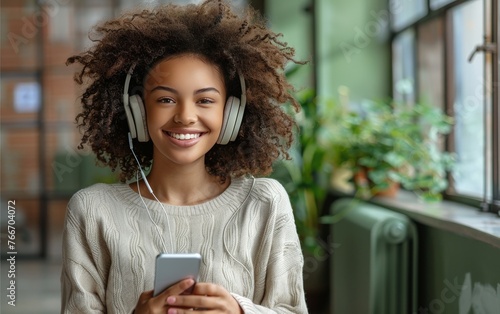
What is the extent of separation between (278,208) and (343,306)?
2254 mm

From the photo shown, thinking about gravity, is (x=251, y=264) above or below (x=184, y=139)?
below

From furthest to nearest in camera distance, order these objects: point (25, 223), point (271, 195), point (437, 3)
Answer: point (25, 223), point (437, 3), point (271, 195)

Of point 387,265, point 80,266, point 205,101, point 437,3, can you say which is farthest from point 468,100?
point 80,266

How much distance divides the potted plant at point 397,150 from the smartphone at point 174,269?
2129 mm

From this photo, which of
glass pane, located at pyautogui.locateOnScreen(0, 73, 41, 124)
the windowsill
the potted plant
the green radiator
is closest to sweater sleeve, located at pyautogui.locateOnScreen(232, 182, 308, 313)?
the windowsill

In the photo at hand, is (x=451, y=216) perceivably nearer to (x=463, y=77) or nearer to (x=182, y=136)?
(x=463, y=77)

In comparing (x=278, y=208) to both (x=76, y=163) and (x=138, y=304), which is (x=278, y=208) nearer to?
(x=138, y=304)

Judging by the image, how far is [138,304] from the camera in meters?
1.21

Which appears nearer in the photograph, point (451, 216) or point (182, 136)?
point (182, 136)

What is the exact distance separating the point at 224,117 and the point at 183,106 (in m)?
0.10

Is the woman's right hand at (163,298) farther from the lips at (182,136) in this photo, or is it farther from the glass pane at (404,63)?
the glass pane at (404,63)

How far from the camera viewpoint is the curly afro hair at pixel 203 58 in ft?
4.41

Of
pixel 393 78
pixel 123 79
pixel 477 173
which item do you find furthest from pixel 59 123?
pixel 123 79

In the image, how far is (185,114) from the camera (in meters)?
1.27
